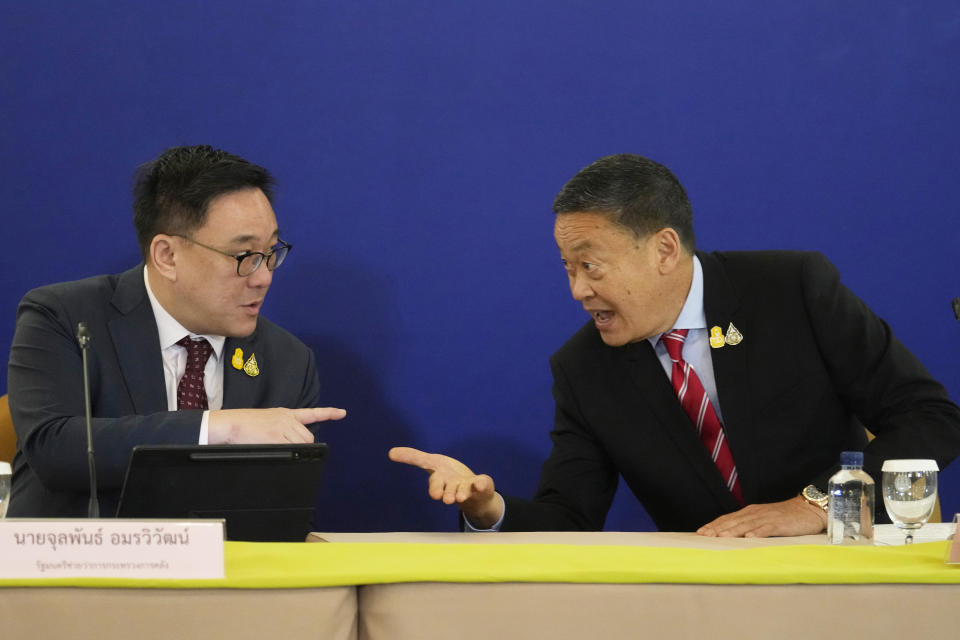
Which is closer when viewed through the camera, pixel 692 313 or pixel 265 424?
pixel 265 424

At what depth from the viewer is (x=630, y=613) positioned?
3.38 ft

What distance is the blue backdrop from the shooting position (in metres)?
2.61

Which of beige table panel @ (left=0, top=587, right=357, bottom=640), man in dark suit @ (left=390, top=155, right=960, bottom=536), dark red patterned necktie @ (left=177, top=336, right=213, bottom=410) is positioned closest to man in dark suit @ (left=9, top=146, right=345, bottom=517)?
dark red patterned necktie @ (left=177, top=336, right=213, bottom=410)

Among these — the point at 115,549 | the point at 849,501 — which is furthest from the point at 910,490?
the point at 115,549

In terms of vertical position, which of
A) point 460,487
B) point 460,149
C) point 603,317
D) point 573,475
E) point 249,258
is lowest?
point 573,475

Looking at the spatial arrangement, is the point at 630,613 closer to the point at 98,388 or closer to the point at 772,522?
the point at 772,522

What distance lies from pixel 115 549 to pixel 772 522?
1.13m

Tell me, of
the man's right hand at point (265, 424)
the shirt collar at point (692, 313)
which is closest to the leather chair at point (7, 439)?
the man's right hand at point (265, 424)

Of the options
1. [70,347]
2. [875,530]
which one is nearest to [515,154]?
[70,347]

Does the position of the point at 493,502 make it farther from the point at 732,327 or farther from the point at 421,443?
the point at 421,443

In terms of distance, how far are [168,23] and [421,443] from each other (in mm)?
1267

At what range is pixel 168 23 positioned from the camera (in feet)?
8.55

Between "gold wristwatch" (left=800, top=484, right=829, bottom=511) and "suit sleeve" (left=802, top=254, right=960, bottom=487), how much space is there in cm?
21

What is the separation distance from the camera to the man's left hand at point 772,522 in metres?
1.73
